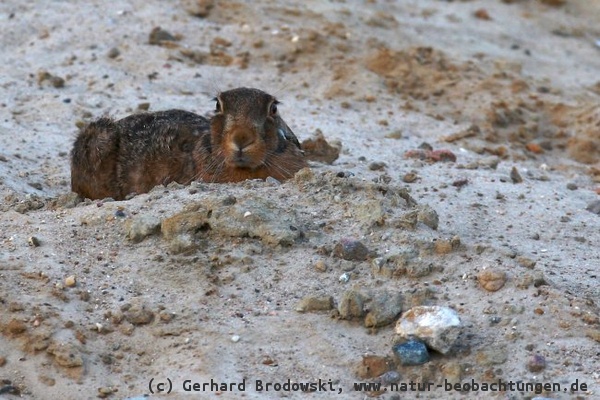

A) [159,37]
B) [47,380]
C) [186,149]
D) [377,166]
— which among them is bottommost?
[159,37]

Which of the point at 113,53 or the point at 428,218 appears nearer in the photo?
the point at 428,218

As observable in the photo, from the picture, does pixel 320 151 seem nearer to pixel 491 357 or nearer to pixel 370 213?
pixel 370 213

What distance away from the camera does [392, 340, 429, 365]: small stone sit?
5789mm

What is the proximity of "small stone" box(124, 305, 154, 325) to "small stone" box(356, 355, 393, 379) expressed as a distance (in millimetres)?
1041

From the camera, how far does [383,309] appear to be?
6.11 metres

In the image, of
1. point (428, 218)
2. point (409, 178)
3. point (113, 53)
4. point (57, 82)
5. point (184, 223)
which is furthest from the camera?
point (113, 53)

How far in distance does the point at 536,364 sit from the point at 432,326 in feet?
1.62

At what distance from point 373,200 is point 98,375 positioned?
2.00 m

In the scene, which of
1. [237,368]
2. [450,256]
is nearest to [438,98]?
[450,256]

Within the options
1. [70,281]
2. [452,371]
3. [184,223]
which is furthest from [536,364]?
[70,281]

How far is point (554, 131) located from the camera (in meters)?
10.8

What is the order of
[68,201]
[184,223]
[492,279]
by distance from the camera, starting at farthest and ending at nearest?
[68,201]
[184,223]
[492,279]

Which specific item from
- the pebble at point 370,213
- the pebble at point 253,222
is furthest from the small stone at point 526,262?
the pebble at point 253,222

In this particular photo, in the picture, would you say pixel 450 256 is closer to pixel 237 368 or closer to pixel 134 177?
pixel 237 368
